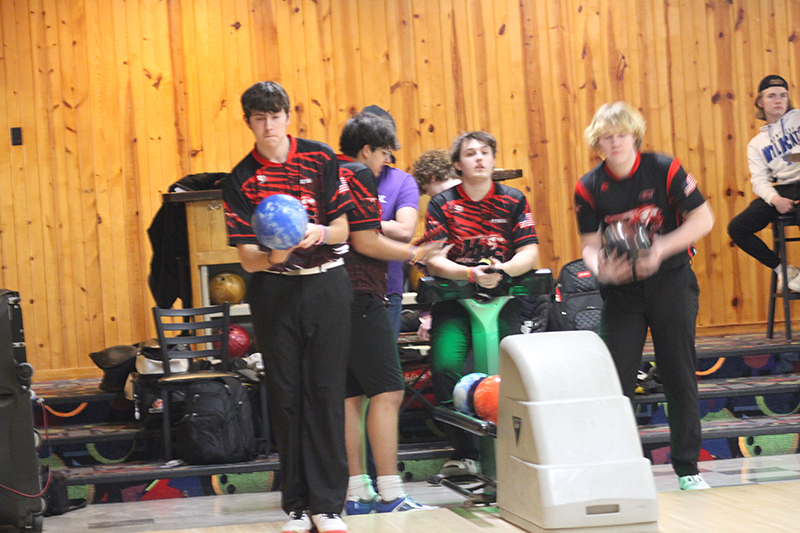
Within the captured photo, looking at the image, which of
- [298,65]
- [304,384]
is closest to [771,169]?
[298,65]

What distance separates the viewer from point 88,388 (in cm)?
487

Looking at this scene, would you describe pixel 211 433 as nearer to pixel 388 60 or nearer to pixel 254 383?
pixel 254 383

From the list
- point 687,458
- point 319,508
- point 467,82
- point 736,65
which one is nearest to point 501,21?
point 467,82

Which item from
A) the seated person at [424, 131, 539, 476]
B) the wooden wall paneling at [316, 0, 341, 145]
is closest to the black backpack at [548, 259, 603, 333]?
the seated person at [424, 131, 539, 476]

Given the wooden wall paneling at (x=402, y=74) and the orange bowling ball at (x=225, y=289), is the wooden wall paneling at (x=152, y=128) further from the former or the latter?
the wooden wall paneling at (x=402, y=74)

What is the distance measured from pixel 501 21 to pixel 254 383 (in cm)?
355

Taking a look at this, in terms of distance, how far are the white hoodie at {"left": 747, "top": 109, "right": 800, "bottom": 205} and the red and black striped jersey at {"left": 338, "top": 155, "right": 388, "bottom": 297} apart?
3.35 meters

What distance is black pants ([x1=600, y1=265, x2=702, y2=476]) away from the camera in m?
2.80

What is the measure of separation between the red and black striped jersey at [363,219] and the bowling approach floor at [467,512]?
0.81 metres

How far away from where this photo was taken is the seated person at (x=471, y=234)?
3211 millimetres

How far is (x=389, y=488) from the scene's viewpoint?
2910 millimetres

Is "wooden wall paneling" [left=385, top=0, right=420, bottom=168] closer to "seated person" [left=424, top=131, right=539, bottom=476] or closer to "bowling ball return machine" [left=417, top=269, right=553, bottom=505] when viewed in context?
"seated person" [left=424, top=131, right=539, bottom=476]

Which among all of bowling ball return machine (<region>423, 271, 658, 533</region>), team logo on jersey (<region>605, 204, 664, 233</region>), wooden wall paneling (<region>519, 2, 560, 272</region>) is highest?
wooden wall paneling (<region>519, 2, 560, 272</region>)

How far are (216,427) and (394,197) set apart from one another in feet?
4.61
